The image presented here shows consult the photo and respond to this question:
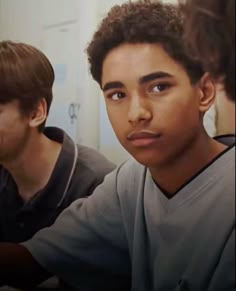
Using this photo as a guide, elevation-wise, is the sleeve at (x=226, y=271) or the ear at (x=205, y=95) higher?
the ear at (x=205, y=95)

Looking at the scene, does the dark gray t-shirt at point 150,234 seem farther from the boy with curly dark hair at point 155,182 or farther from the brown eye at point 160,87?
the brown eye at point 160,87

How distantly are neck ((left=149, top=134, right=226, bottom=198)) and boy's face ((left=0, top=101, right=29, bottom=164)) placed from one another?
40 centimetres

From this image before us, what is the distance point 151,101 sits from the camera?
634mm

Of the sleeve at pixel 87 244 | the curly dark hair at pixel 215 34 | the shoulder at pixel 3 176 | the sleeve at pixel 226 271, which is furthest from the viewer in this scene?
the shoulder at pixel 3 176

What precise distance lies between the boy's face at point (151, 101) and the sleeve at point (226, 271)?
0.17 m

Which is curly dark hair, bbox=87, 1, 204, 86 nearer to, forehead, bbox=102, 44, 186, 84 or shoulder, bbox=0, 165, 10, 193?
forehead, bbox=102, 44, 186, 84

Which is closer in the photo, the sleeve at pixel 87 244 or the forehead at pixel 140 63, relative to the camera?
the forehead at pixel 140 63

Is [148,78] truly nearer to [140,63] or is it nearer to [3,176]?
[140,63]

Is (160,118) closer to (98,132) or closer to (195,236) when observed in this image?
(195,236)

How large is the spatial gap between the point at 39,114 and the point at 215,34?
660 millimetres

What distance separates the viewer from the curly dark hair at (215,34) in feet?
1.37

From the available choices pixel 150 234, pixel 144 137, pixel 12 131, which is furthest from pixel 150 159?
pixel 12 131

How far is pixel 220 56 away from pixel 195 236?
29 cm

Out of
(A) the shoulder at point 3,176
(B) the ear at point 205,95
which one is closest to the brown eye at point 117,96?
(B) the ear at point 205,95
